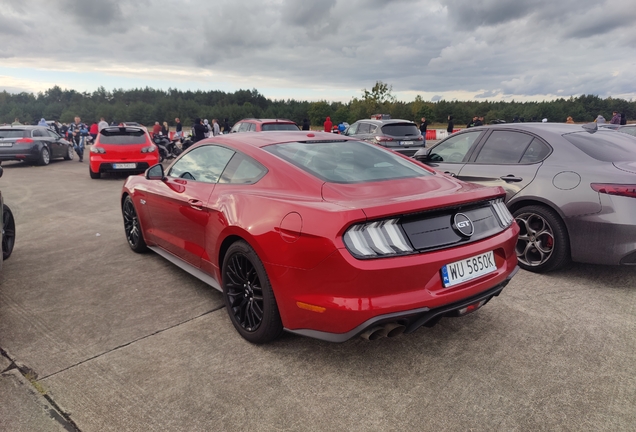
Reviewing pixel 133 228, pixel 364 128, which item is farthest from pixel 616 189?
pixel 364 128

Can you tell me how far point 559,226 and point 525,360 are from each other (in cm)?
193

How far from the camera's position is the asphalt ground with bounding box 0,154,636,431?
7.45ft

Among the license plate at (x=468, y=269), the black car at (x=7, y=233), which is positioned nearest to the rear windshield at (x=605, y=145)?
the license plate at (x=468, y=269)

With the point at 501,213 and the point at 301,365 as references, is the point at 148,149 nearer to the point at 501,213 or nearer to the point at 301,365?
the point at 301,365

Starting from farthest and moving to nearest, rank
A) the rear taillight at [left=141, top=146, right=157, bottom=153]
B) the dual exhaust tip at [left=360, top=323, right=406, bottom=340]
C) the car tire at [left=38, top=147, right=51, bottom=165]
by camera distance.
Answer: the car tire at [left=38, top=147, right=51, bottom=165]
the rear taillight at [left=141, top=146, right=157, bottom=153]
the dual exhaust tip at [left=360, top=323, right=406, bottom=340]

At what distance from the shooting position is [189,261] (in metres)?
3.84

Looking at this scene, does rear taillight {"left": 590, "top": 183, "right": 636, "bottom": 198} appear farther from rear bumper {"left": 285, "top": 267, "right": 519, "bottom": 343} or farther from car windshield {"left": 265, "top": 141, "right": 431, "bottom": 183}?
rear bumper {"left": 285, "top": 267, "right": 519, "bottom": 343}

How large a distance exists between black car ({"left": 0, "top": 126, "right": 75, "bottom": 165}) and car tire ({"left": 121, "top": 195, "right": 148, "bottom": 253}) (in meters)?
11.9

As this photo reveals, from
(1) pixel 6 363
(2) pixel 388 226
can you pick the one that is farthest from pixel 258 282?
(1) pixel 6 363

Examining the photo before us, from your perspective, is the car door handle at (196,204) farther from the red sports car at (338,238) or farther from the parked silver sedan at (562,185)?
the parked silver sedan at (562,185)

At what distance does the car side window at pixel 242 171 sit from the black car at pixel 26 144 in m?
14.3

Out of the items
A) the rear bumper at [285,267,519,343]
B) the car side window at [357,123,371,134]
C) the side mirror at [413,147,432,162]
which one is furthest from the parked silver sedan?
the car side window at [357,123,371,134]

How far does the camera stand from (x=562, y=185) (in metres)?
4.21

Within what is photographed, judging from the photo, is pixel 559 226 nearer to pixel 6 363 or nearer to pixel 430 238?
pixel 430 238
